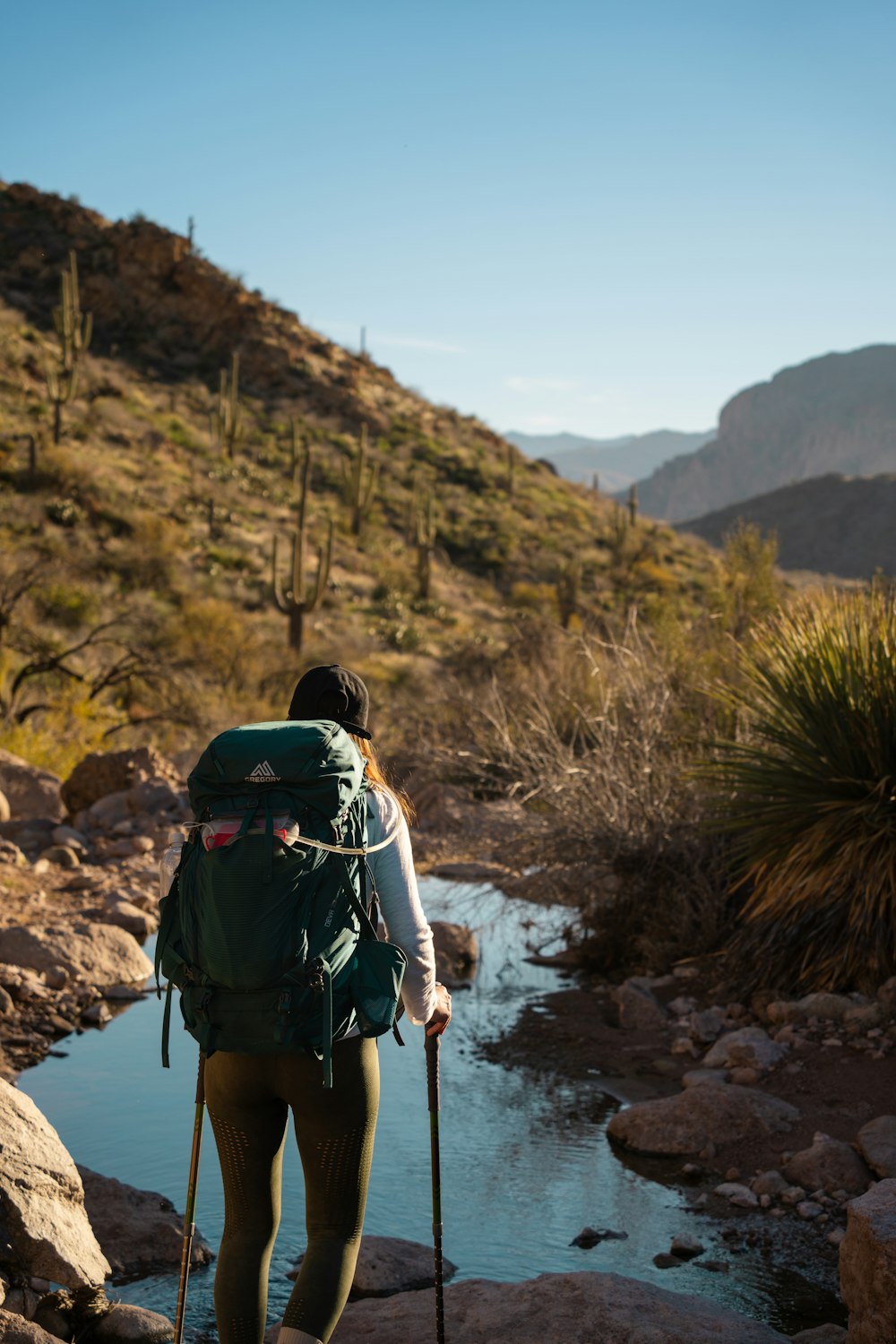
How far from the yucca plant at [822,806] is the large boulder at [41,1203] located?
4.27 metres

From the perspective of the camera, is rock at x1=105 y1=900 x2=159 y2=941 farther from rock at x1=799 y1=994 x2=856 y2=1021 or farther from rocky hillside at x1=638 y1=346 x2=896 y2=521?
rocky hillside at x1=638 y1=346 x2=896 y2=521

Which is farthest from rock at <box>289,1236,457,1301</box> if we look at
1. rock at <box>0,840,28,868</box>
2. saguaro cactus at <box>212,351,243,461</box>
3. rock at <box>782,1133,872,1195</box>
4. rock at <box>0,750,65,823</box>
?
saguaro cactus at <box>212,351,243,461</box>

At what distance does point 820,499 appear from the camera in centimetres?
7925

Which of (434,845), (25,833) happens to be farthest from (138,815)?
(434,845)

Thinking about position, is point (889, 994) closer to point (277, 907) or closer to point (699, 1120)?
point (699, 1120)

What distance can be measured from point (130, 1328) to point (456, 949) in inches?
200

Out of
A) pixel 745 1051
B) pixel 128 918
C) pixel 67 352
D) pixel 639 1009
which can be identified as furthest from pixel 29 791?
pixel 67 352

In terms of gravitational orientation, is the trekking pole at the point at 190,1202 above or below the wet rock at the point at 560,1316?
above

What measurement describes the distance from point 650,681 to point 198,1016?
7.19 m

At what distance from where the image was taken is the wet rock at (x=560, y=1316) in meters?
3.52

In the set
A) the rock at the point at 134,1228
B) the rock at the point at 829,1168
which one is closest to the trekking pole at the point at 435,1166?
the rock at the point at 134,1228

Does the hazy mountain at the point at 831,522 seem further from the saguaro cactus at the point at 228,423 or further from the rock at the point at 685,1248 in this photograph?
the rock at the point at 685,1248

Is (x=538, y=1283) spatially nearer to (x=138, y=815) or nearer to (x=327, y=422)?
(x=138, y=815)

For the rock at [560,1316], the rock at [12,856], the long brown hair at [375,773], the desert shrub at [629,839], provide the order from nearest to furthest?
the long brown hair at [375,773] → the rock at [560,1316] → the desert shrub at [629,839] → the rock at [12,856]
